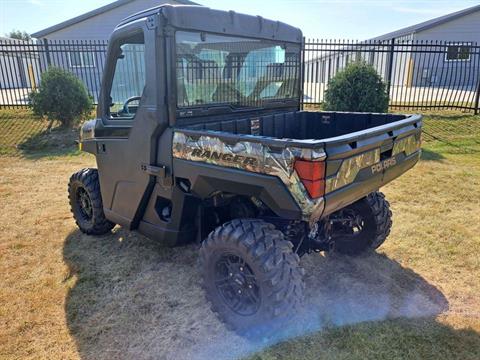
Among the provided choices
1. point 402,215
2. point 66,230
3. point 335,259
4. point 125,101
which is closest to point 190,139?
point 125,101

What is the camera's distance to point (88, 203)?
4207mm

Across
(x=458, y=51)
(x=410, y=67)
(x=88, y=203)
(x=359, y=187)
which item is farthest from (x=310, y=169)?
(x=410, y=67)

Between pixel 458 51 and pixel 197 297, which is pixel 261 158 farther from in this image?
pixel 458 51

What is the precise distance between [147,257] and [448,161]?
6.13 meters

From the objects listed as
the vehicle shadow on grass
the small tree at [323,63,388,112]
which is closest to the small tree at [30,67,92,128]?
the small tree at [323,63,388,112]

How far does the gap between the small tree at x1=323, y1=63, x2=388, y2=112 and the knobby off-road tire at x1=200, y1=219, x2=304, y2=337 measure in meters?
6.53

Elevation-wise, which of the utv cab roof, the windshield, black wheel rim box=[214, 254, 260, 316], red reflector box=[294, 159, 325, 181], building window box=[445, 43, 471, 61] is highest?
building window box=[445, 43, 471, 61]

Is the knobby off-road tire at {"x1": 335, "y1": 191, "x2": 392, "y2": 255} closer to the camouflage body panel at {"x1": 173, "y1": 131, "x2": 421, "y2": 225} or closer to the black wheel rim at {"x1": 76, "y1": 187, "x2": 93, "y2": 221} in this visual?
the camouflage body panel at {"x1": 173, "y1": 131, "x2": 421, "y2": 225}

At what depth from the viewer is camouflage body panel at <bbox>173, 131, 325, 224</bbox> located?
2170 mm

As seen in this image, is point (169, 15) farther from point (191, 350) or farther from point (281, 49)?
point (191, 350)

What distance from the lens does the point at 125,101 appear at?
330cm

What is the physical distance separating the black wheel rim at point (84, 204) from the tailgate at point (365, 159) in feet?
9.54

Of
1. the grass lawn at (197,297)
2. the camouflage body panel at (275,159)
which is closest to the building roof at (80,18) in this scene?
the grass lawn at (197,297)

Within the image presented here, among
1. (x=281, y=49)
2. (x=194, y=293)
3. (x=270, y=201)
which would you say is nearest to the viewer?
(x=270, y=201)
